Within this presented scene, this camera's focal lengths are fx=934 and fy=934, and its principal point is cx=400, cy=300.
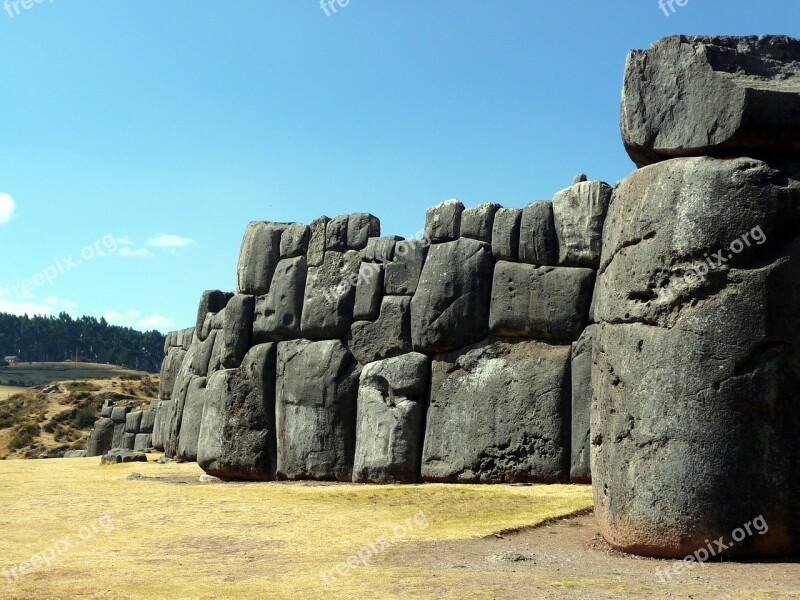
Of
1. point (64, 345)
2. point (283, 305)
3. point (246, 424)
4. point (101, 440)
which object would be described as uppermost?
point (64, 345)

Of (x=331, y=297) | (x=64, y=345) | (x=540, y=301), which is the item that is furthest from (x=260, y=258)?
(x=64, y=345)

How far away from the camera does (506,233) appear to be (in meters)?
13.6

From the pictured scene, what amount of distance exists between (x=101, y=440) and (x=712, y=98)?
87.3 feet

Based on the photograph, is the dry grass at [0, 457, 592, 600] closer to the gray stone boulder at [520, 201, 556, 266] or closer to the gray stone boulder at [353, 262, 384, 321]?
the gray stone boulder at [353, 262, 384, 321]

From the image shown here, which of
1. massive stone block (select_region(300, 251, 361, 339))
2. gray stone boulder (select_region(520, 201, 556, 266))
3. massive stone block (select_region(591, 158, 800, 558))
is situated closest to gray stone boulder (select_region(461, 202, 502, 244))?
gray stone boulder (select_region(520, 201, 556, 266))

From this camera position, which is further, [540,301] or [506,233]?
[506,233]

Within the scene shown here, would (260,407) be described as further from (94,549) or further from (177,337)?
(177,337)

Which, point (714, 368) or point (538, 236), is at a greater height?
point (538, 236)

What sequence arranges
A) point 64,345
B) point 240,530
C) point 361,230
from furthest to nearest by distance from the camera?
point 64,345
point 361,230
point 240,530

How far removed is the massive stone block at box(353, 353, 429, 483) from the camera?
13.7 meters

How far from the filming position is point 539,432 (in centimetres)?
1279

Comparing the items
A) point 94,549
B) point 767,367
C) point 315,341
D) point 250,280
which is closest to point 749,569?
point 767,367

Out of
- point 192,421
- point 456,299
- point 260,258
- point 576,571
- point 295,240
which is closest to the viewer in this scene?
point 576,571

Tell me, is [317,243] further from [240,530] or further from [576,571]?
[576,571]
